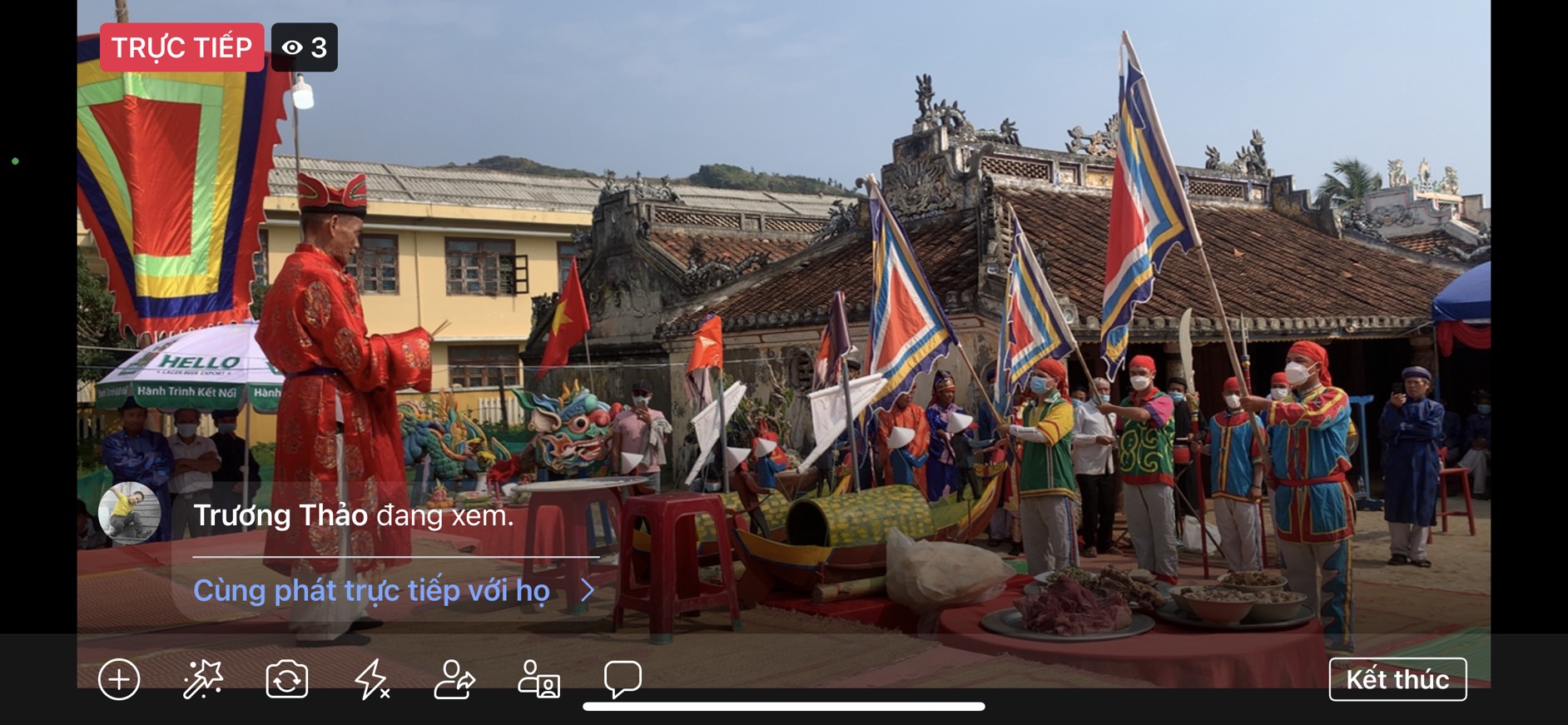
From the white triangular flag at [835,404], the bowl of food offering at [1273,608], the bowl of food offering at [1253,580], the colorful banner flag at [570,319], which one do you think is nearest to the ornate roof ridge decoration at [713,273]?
the colorful banner flag at [570,319]

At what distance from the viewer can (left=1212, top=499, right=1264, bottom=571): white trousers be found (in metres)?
7.23

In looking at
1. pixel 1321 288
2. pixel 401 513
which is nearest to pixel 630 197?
pixel 1321 288

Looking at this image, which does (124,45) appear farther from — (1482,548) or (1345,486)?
(1482,548)

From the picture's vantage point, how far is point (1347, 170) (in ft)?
105

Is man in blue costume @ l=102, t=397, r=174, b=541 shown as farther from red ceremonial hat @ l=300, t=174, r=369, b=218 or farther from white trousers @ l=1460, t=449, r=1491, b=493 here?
white trousers @ l=1460, t=449, r=1491, b=493

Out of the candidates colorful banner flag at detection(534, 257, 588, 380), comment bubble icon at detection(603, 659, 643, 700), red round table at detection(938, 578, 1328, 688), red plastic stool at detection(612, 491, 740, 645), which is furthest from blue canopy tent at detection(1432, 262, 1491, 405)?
comment bubble icon at detection(603, 659, 643, 700)

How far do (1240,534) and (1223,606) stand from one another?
11.6 ft

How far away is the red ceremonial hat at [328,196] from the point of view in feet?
15.1

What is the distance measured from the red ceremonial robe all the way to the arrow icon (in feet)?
3.00

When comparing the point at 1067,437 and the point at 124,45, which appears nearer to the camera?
the point at 124,45

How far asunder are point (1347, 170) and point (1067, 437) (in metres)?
29.2

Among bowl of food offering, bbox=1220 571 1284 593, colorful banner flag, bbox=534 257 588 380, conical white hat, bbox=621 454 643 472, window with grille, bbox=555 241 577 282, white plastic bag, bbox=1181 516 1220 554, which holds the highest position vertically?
window with grille, bbox=555 241 577 282

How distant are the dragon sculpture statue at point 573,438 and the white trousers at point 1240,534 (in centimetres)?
435

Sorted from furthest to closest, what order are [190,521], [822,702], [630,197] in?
[630,197], [190,521], [822,702]
